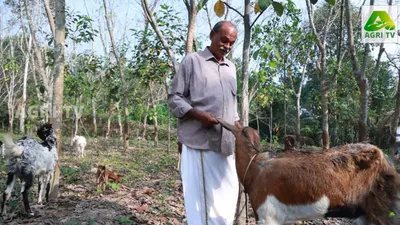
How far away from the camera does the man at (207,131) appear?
262 cm

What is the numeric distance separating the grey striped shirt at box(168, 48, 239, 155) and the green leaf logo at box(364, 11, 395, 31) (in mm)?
6882

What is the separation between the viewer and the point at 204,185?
2688mm

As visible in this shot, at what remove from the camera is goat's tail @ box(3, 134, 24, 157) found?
4.66 m

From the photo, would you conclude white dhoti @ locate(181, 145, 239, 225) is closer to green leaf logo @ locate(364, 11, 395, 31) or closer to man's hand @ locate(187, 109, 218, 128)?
man's hand @ locate(187, 109, 218, 128)

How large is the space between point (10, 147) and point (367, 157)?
4.19 meters

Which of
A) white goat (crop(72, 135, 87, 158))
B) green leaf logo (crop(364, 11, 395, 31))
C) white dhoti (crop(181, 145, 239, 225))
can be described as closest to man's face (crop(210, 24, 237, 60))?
white dhoti (crop(181, 145, 239, 225))

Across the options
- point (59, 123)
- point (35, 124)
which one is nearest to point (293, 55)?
point (59, 123)

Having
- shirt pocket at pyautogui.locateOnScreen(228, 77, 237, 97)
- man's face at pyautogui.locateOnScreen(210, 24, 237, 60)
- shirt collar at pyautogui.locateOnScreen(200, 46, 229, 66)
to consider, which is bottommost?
shirt pocket at pyautogui.locateOnScreen(228, 77, 237, 97)

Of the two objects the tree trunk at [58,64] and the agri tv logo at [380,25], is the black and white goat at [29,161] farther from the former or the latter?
the agri tv logo at [380,25]

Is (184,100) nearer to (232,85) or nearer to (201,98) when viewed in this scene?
(201,98)

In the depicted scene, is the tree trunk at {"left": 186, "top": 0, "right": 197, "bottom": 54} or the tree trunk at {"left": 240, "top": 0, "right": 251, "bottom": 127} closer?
the tree trunk at {"left": 240, "top": 0, "right": 251, "bottom": 127}

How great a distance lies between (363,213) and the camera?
199 centimetres

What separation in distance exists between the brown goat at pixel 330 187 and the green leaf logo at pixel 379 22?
7240 mm

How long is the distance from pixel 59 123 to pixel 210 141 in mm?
3190
